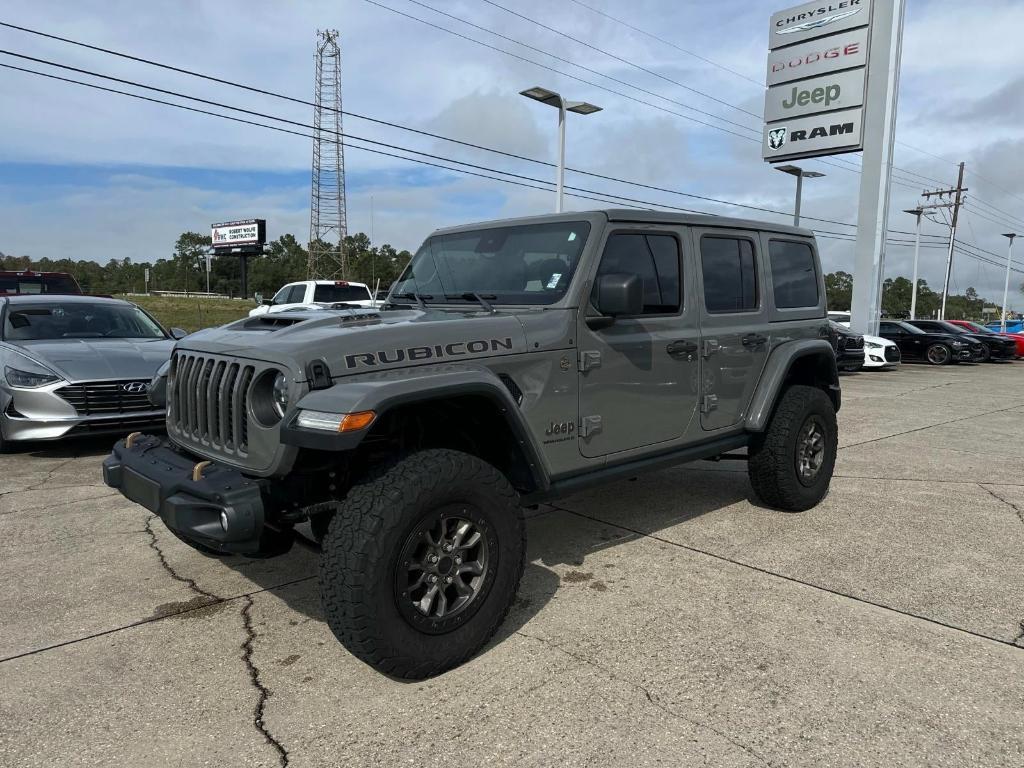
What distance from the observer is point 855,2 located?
20031 millimetres

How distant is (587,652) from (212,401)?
1.89 meters

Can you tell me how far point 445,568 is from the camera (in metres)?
2.91

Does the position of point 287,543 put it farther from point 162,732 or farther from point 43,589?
point 43,589

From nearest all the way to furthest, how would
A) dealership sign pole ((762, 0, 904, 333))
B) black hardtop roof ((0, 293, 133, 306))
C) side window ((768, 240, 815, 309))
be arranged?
side window ((768, 240, 815, 309))
black hardtop roof ((0, 293, 133, 306))
dealership sign pole ((762, 0, 904, 333))

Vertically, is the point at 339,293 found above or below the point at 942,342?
above

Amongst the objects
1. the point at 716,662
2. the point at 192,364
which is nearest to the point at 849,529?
the point at 716,662

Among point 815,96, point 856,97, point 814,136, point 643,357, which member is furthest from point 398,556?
point 815,96

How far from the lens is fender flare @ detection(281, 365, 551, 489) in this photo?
2588mm

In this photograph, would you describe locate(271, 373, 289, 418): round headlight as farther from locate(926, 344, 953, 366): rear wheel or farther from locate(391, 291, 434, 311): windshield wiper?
locate(926, 344, 953, 366): rear wheel

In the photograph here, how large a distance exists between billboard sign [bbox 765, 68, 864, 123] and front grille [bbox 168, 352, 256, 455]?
21.5 metres

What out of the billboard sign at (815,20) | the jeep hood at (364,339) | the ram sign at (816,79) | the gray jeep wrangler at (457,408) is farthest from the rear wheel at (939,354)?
the jeep hood at (364,339)

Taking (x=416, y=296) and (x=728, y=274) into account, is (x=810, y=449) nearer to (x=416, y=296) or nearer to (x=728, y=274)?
(x=728, y=274)

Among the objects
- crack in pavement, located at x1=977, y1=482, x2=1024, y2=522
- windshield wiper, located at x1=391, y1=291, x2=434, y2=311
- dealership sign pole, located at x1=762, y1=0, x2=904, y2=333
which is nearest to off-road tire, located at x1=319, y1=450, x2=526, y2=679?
windshield wiper, located at x1=391, y1=291, x2=434, y2=311

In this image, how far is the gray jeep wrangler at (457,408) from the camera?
272cm
